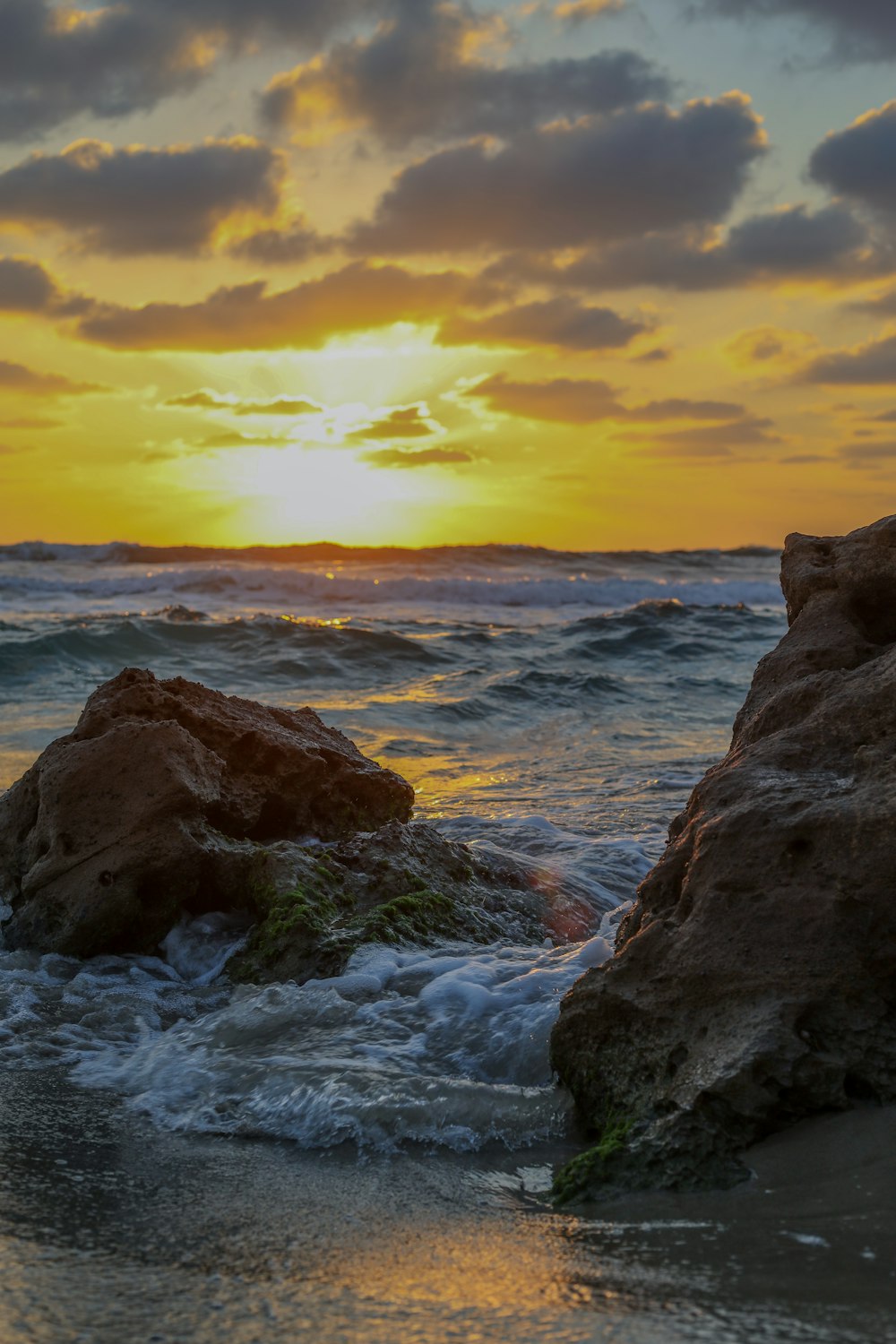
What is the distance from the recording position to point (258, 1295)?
7.36ft

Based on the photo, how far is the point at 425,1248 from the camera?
2.50m

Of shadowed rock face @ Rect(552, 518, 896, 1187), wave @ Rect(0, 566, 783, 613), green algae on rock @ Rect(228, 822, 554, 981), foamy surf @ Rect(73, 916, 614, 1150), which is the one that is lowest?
foamy surf @ Rect(73, 916, 614, 1150)

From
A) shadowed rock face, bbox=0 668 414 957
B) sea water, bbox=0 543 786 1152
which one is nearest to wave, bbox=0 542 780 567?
sea water, bbox=0 543 786 1152

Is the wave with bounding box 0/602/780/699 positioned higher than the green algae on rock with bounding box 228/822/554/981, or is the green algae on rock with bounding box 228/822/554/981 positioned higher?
the wave with bounding box 0/602/780/699

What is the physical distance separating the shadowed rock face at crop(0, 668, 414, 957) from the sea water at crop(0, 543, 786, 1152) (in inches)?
5.8

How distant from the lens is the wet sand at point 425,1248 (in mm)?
2088

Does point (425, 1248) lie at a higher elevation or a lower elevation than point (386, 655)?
lower

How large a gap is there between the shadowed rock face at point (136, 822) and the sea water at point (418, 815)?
5.8 inches

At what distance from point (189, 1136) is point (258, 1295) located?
103cm

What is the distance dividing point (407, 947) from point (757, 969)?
1.85 meters

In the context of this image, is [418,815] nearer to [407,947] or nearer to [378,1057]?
Answer: [407,947]

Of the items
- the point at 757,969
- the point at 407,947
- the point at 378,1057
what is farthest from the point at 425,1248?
the point at 407,947

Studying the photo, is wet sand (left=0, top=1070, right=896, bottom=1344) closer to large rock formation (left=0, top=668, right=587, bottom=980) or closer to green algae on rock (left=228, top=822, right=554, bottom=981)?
green algae on rock (left=228, top=822, right=554, bottom=981)

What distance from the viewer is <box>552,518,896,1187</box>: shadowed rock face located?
2.76 m
